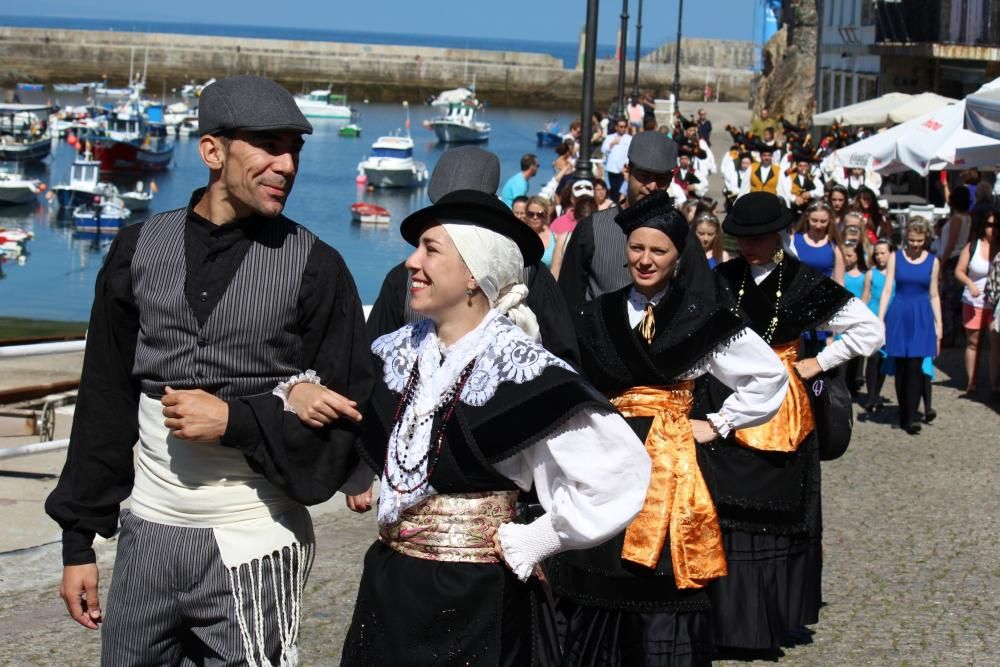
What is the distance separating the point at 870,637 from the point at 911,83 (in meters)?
28.9

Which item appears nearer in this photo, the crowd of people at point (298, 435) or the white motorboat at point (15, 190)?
the crowd of people at point (298, 435)

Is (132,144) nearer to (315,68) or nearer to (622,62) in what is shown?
(315,68)

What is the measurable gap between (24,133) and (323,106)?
26405 mm

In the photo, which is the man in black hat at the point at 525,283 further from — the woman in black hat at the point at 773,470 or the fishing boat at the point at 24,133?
the fishing boat at the point at 24,133

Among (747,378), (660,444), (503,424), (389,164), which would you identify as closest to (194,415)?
(503,424)

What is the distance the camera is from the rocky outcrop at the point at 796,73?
1969 inches

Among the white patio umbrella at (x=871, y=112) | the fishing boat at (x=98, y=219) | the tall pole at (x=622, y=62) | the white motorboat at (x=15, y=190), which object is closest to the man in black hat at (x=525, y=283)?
the white patio umbrella at (x=871, y=112)

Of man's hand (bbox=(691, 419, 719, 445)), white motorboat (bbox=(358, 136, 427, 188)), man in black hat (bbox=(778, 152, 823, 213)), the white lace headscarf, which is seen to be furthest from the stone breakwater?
the white lace headscarf

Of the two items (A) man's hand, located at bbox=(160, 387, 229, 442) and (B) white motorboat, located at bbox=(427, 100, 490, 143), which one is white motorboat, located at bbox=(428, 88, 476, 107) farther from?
(A) man's hand, located at bbox=(160, 387, 229, 442)

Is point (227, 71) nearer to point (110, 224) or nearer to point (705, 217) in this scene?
point (110, 224)

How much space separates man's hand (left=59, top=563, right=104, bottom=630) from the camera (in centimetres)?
334

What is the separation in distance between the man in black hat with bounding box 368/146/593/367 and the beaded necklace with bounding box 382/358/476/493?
3.99ft

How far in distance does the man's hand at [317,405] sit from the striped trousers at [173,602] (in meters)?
0.36

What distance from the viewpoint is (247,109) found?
3.27 metres
